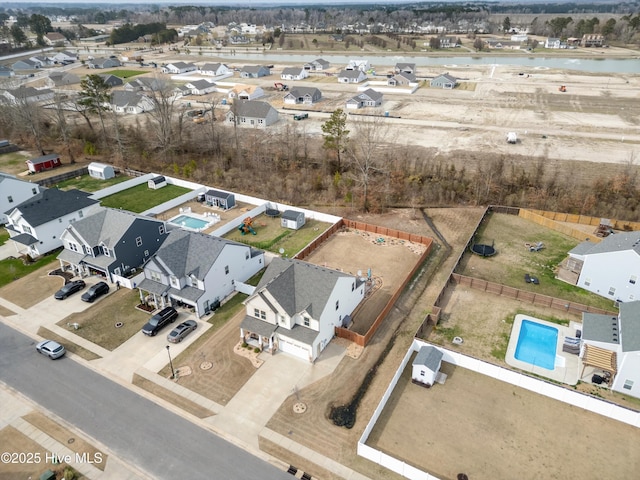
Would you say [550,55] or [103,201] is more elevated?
[550,55]

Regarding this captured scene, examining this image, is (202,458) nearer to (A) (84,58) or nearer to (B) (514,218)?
(B) (514,218)

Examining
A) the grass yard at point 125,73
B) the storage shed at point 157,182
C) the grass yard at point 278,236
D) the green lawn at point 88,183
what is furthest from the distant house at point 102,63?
the grass yard at point 278,236

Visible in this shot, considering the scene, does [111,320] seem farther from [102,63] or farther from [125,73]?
[102,63]

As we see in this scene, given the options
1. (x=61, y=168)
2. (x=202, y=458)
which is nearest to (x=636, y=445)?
(x=202, y=458)

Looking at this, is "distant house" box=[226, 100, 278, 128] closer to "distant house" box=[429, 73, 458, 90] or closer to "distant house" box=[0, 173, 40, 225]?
"distant house" box=[0, 173, 40, 225]

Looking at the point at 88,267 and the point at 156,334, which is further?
the point at 88,267
